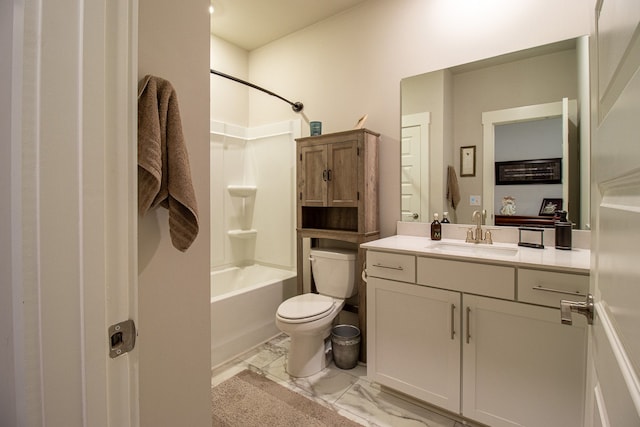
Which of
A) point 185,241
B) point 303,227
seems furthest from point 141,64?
point 303,227

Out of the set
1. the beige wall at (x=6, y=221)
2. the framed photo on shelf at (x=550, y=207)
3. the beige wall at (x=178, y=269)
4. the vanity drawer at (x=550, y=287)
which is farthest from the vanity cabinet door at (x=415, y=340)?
the beige wall at (x=6, y=221)

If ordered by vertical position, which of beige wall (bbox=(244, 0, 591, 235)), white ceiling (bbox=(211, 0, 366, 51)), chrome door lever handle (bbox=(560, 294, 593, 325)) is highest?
white ceiling (bbox=(211, 0, 366, 51))

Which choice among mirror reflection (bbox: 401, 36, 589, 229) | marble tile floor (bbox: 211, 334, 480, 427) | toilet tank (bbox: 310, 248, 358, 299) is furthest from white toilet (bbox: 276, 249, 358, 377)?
mirror reflection (bbox: 401, 36, 589, 229)

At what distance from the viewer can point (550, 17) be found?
1732 millimetres

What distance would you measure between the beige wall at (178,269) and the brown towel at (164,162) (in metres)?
0.08

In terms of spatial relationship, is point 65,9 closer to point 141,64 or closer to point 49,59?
point 49,59

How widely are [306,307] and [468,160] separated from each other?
1.48m

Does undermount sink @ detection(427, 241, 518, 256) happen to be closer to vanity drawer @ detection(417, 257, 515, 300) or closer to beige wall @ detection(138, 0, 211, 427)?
vanity drawer @ detection(417, 257, 515, 300)

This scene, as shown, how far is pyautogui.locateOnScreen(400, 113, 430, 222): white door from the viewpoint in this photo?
218 centimetres

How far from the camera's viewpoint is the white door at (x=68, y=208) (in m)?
0.49

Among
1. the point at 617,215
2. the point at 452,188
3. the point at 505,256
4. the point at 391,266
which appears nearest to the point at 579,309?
the point at 617,215

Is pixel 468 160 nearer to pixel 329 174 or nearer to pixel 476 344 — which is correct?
pixel 329 174

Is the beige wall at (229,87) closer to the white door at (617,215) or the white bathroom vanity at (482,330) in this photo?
the white bathroom vanity at (482,330)

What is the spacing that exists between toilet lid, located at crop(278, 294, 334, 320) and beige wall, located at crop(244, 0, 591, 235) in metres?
0.71
